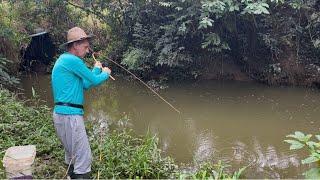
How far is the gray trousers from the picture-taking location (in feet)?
14.5

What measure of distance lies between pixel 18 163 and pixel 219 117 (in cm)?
467

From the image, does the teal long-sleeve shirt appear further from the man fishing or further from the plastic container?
the plastic container

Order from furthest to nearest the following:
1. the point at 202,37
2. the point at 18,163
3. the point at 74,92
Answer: the point at 202,37 → the point at 74,92 → the point at 18,163

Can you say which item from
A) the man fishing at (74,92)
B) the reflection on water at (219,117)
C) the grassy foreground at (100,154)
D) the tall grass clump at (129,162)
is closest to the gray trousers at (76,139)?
the man fishing at (74,92)

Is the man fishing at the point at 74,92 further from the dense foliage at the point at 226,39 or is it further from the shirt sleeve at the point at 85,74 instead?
the dense foliage at the point at 226,39

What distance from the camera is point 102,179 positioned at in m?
4.67

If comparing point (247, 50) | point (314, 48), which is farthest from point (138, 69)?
point (314, 48)

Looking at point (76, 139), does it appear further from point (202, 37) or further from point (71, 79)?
point (202, 37)

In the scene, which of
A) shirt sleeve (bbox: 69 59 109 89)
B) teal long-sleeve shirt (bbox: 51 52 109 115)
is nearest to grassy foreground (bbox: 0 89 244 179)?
teal long-sleeve shirt (bbox: 51 52 109 115)

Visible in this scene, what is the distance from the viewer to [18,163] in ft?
14.1

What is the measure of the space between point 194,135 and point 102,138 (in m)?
1.95

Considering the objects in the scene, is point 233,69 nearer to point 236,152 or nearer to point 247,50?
point 247,50

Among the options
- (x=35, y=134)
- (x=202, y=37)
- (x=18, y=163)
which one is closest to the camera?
(x=18, y=163)

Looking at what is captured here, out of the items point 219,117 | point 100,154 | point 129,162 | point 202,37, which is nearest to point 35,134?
point 100,154
